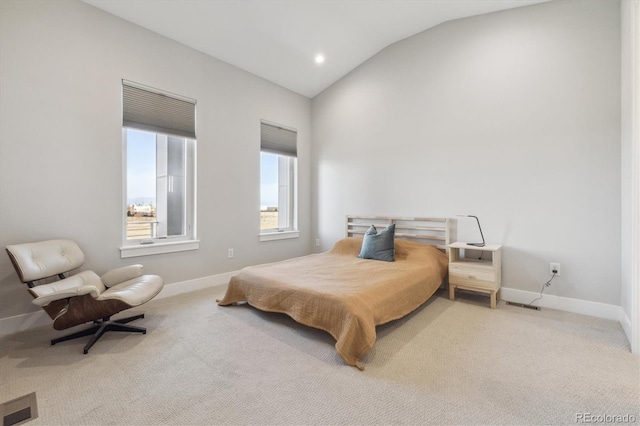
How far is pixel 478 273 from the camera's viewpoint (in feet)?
10.1

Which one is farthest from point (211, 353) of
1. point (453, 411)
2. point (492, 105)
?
point (492, 105)

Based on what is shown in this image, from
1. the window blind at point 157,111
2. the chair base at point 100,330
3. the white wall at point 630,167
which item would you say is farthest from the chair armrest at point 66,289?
the white wall at point 630,167

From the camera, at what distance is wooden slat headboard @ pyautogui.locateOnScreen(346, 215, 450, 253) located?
3719mm

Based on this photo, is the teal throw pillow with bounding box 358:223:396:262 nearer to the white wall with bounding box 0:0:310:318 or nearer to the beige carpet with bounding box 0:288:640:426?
the beige carpet with bounding box 0:288:640:426

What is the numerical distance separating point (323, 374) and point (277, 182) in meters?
3.50

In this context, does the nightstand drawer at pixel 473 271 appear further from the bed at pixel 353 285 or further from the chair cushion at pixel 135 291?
the chair cushion at pixel 135 291

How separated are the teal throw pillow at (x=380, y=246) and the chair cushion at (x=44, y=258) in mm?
2983

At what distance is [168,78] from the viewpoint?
3.46 m

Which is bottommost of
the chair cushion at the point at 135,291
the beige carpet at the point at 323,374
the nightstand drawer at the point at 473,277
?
Result: the beige carpet at the point at 323,374

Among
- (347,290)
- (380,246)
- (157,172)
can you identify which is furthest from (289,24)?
(347,290)

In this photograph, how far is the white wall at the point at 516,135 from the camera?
9.22 ft

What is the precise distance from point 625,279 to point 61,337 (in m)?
4.75

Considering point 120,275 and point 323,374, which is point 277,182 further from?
point 323,374

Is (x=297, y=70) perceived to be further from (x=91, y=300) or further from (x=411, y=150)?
(x=91, y=300)
